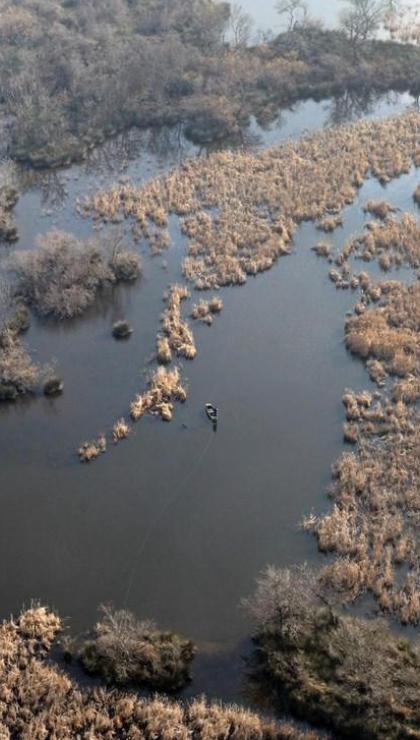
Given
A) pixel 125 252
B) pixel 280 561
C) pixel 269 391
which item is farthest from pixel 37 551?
pixel 125 252

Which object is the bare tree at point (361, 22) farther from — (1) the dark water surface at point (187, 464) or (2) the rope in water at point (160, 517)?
(2) the rope in water at point (160, 517)

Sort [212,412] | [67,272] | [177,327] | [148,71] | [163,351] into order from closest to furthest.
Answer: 1. [212,412]
2. [163,351]
3. [177,327]
4. [67,272]
5. [148,71]

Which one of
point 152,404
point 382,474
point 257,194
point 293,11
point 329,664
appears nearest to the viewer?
point 329,664

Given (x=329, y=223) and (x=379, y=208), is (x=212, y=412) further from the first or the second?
(x=379, y=208)

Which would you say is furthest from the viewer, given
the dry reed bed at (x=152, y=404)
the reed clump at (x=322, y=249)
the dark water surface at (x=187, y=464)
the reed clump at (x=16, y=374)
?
the reed clump at (x=322, y=249)

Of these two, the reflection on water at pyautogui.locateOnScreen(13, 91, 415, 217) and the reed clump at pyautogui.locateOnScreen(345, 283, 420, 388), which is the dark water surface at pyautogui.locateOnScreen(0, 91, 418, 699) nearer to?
the reed clump at pyautogui.locateOnScreen(345, 283, 420, 388)

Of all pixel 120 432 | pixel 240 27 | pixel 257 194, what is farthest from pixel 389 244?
pixel 240 27

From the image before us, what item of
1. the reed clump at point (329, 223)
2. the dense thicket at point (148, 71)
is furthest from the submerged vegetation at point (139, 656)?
the dense thicket at point (148, 71)
